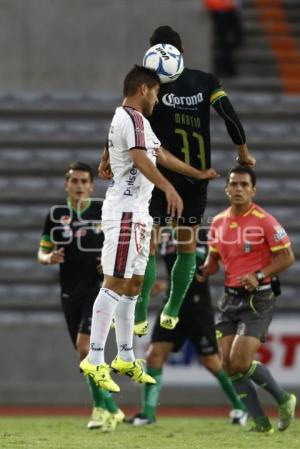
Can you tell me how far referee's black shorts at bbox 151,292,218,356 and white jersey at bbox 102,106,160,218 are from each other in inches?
135

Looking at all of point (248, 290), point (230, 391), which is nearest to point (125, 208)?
point (248, 290)

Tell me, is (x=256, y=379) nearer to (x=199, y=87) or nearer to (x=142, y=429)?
(x=142, y=429)

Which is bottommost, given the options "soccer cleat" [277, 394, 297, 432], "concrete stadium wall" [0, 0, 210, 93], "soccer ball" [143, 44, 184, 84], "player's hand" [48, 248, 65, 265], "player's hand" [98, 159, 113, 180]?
"soccer cleat" [277, 394, 297, 432]

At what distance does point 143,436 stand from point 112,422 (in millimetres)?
848

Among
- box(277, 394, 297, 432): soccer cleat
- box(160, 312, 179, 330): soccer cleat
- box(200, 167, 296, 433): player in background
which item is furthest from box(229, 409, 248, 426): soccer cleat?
box(160, 312, 179, 330): soccer cleat

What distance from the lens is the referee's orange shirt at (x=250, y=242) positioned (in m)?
9.77

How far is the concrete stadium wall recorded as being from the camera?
15.7 metres

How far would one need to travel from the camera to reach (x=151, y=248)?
8727 millimetres

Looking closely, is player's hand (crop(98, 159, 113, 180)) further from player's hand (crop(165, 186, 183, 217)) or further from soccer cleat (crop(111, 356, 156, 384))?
soccer cleat (crop(111, 356, 156, 384))

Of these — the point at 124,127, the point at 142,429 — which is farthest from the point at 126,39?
the point at 124,127

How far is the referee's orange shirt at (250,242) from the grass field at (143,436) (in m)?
1.28

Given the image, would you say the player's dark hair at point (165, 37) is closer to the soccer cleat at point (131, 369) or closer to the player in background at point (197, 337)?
the soccer cleat at point (131, 369)

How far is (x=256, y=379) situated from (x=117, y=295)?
2.51m

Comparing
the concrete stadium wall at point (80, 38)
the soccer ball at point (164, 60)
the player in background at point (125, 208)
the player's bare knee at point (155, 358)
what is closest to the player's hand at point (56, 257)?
the player's bare knee at point (155, 358)
